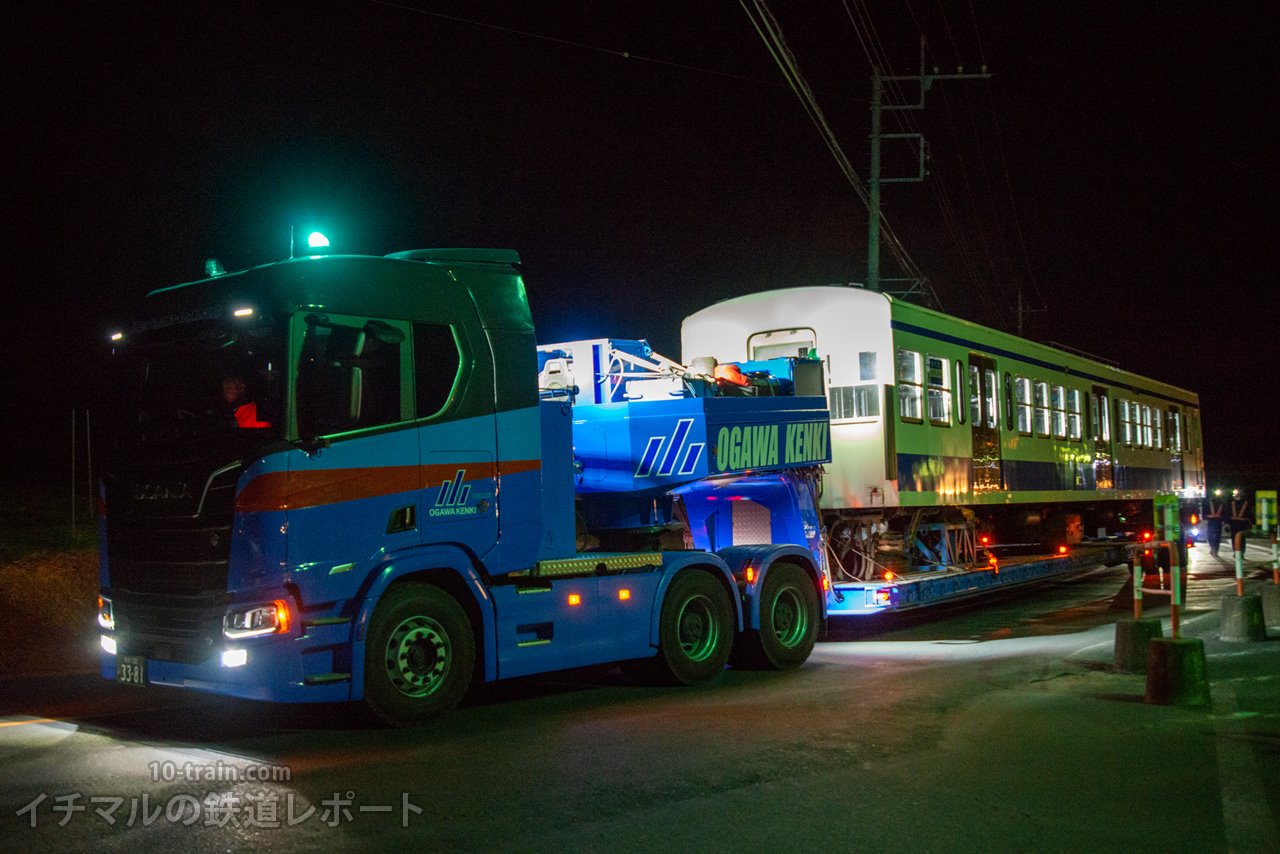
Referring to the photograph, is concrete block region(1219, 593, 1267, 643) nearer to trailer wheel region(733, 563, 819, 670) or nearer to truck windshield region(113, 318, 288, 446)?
trailer wheel region(733, 563, 819, 670)

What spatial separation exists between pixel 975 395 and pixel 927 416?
189 centimetres

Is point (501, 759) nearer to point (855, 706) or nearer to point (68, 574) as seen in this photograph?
point (855, 706)

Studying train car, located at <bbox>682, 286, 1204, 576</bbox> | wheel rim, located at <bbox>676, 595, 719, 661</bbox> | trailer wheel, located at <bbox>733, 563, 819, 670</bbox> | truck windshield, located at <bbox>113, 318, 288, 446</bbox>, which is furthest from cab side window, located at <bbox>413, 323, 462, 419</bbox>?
train car, located at <bbox>682, 286, 1204, 576</bbox>

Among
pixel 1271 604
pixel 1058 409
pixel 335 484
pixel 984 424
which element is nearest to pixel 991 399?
pixel 984 424

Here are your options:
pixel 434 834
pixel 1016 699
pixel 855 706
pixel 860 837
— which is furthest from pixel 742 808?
pixel 1016 699

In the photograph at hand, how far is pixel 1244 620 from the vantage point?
1217 cm

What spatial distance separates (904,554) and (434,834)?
10.3 metres

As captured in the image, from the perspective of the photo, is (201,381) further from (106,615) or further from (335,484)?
(106,615)

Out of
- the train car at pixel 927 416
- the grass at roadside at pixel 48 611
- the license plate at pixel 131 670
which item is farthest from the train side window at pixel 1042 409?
the license plate at pixel 131 670

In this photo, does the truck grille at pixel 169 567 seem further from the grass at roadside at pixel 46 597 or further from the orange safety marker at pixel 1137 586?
the orange safety marker at pixel 1137 586

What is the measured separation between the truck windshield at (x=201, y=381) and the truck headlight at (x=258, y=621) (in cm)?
105

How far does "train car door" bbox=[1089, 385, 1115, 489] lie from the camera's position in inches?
836

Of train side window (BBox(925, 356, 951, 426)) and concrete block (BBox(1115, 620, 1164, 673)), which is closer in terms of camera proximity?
concrete block (BBox(1115, 620, 1164, 673))

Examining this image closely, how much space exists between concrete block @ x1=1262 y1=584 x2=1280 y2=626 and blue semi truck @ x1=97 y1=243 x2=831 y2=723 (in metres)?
7.36
